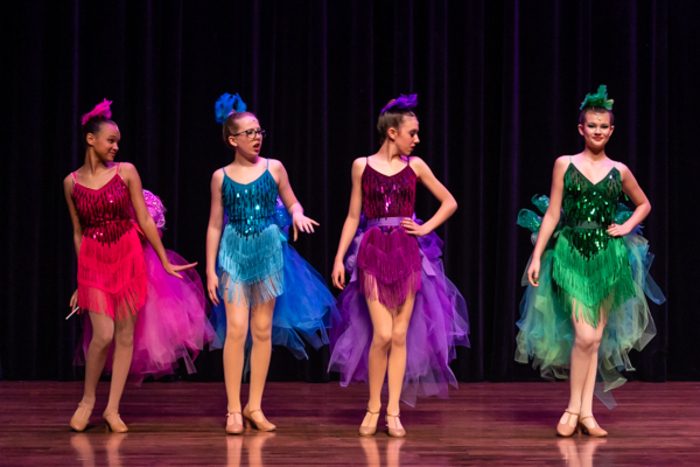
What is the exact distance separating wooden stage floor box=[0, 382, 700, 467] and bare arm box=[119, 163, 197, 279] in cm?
76

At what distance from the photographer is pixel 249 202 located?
334 cm

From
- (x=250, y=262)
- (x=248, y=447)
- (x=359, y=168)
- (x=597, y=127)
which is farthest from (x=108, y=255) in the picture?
(x=597, y=127)

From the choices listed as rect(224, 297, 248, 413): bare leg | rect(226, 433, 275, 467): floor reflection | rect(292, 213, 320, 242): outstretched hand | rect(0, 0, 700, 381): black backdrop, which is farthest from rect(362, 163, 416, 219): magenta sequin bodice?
rect(0, 0, 700, 381): black backdrop

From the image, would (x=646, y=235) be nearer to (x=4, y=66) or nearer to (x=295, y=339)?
(x=295, y=339)

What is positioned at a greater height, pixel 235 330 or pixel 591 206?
pixel 591 206

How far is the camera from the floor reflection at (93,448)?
276 centimetres

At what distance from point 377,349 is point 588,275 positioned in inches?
39.6

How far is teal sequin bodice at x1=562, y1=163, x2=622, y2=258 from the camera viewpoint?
3240 mm

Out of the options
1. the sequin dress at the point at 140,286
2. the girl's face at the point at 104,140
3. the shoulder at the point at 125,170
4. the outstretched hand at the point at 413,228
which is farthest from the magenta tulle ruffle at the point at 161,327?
the outstretched hand at the point at 413,228

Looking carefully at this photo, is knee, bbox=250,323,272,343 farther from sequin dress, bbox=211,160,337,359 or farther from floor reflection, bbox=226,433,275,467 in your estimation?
floor reflection, bbox=226,433,275,467

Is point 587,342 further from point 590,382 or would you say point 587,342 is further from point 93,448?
point 93,448

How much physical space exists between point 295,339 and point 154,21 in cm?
251

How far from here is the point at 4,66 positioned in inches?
190

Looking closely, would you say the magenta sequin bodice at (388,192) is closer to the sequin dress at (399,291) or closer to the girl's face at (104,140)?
the sequin dress at (399,291)
